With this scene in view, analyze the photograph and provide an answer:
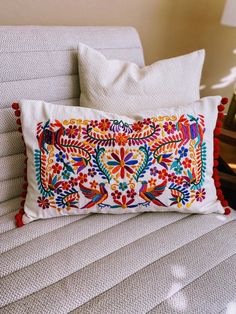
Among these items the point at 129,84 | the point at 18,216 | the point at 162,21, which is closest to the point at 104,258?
the point at 18,216

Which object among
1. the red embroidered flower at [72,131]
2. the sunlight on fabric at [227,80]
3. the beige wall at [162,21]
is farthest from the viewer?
the sunlight on fabric at [227,80]

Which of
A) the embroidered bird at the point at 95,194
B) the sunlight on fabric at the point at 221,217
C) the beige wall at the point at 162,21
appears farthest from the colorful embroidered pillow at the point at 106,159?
the beige wall at the point at 162,21

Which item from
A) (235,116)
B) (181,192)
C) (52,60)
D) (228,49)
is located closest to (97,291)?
A: (181,192)

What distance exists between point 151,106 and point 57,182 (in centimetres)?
36

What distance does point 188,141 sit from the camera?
791 millimetres

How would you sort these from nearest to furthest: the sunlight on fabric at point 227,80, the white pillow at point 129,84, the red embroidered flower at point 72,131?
the red embroidered flower at point 72,131, the white pillow at point 129,84, the sunlight on fabric at point 227,80

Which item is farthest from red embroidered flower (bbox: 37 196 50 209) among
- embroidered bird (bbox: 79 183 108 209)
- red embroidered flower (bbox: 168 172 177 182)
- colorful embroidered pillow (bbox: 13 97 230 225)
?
red embroidered flower (bbox: 168 172 177 182)

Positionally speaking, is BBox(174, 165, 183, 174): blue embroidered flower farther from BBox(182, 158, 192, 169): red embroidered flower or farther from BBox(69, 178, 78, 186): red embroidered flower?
BBox(69, 178, 78, 186): red embroidered flower

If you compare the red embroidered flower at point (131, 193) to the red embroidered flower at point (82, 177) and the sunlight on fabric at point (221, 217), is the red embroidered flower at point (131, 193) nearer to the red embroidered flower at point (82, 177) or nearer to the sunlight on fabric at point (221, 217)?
the red embroidered flower at point (82, 177)

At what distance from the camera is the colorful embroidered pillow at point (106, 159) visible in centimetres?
76

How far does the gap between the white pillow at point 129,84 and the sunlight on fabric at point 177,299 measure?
18.9 inches

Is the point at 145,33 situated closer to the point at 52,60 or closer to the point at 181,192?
the point at 52,60

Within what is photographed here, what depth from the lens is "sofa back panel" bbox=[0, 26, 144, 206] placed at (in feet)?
2.69

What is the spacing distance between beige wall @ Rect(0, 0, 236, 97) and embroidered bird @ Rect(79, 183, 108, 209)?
0.66 metres
